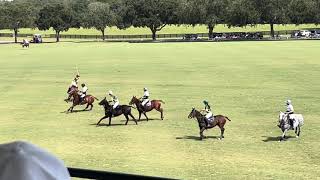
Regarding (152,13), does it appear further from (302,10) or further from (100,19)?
(302,10)

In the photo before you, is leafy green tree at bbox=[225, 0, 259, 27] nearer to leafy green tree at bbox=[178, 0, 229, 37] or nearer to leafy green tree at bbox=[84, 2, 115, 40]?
leafy green tree at bbox=[178, 0, 229, 37]

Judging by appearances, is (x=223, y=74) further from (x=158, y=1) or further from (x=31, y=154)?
(x=158, y=1)

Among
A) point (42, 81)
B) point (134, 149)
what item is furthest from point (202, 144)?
point (42, 81)

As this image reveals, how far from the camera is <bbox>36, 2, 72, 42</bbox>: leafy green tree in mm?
128125

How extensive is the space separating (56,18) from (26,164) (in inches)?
5080

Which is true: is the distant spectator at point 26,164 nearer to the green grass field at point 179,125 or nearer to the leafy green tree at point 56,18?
the green grass field at point 179,125

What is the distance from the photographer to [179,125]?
21.4 meters

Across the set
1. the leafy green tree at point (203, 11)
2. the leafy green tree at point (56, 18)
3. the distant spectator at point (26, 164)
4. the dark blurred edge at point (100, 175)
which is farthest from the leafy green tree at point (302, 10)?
the distant spectator at point (26, 164)

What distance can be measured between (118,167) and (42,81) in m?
26.1

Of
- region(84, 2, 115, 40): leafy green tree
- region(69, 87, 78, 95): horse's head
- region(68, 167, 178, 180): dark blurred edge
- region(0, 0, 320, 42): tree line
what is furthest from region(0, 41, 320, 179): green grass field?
region(84, 2, 115, 40): leafy green tree

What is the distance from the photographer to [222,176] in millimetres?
13742

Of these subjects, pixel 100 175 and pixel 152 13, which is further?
pixel 152 13

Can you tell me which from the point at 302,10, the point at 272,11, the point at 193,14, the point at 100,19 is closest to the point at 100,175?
the point at 272,11

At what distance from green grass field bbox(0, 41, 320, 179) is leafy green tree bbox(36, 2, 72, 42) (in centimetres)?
8493
